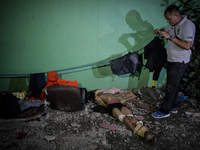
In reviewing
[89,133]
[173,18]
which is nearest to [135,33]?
[173,18]

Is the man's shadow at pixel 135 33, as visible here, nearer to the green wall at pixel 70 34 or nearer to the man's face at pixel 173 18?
the green wall at pixel 70 34

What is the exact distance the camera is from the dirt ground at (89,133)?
206 cm

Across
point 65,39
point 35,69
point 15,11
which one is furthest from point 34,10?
point 35,69

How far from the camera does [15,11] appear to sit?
3242mm

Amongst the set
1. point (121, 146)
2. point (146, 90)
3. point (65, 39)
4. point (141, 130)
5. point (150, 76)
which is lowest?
point (121, 146)

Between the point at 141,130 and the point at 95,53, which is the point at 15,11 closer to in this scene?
the point at 95,53

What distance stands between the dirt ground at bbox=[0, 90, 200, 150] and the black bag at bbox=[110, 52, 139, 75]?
1.14 metres

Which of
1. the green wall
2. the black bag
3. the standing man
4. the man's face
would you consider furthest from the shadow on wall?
the man's face

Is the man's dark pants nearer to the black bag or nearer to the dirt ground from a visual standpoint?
the dirt ground

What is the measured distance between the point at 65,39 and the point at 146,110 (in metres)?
2.96

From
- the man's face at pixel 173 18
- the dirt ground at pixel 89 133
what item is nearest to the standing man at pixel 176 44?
the man's face at pixel 173 18

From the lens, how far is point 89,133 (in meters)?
2.33

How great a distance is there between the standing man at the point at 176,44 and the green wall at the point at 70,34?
1319 mm

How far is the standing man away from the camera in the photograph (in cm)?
220
